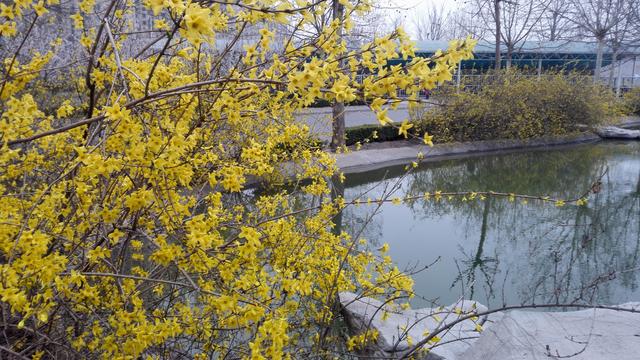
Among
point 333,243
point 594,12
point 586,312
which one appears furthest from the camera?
point 594,12

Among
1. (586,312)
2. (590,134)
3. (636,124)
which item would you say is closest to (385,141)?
(590,134)

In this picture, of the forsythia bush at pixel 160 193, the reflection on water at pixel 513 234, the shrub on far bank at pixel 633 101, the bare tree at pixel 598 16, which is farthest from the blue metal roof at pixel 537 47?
the forsythia bush at pixel 160 193

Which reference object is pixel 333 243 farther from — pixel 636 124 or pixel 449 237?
pixel 636 124

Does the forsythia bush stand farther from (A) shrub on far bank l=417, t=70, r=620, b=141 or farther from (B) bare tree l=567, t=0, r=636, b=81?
(B) bare tree l=567, t=0, r=636, b=81

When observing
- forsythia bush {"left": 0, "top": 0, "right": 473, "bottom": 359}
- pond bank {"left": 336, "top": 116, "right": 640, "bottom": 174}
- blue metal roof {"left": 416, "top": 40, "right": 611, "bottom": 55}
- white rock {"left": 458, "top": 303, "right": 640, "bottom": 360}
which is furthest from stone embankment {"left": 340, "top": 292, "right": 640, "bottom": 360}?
blue metal roof {"left": 416, "top": 40, "right": 611, "bottom": 55}

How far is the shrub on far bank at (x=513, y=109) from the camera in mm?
14156

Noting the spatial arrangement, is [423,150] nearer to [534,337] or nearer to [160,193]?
[534,337]

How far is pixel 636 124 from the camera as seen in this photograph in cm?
1978

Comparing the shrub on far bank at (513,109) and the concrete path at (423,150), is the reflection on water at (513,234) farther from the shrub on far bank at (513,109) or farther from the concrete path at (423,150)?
the shrub on far bank at (513,109)

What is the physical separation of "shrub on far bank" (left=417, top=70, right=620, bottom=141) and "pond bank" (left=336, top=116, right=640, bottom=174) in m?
0.26

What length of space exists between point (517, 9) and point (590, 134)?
7451 mm

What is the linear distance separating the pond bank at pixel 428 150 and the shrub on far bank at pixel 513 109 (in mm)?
259

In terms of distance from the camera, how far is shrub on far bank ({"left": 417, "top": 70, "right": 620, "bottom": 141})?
46.4ft

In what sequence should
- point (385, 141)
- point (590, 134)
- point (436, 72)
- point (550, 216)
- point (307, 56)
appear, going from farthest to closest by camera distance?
point (590, 134)
point (385, 141)
point (550, 216)
point (307, 56)
point (436, 72)
